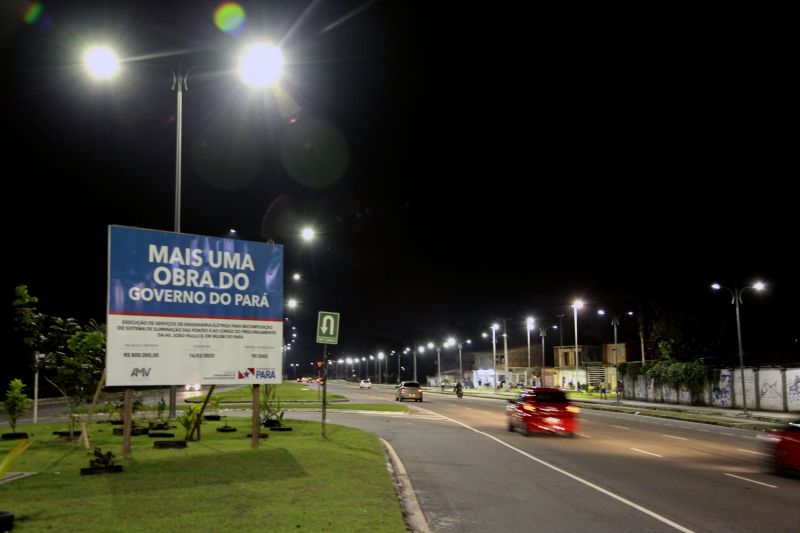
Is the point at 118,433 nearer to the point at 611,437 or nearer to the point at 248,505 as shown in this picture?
the point at 248,505

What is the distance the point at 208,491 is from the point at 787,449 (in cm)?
1202

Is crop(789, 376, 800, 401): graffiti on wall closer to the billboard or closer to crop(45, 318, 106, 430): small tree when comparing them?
the billboard

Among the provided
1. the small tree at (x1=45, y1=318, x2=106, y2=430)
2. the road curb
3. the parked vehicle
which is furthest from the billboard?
the parked vehicle

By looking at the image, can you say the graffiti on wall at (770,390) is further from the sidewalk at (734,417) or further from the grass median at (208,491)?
the grass median at (208,491)

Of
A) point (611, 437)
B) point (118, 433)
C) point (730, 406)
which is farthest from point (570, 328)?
point (118, 433)

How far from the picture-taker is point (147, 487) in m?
10.3

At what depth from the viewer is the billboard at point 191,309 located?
42.2ft

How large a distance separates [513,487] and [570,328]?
409 ft

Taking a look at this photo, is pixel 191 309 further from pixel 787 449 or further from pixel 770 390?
pixel 770 390

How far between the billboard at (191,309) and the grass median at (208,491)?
1760 mm

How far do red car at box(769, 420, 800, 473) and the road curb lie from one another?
8.11 meters

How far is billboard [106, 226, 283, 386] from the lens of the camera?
1288 centimetres

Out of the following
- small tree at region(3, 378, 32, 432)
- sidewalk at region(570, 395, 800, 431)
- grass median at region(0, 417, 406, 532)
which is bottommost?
sidewalk at region(570, 395, 800, 431)

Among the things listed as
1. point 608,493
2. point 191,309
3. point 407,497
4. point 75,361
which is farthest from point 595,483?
point 75,361
